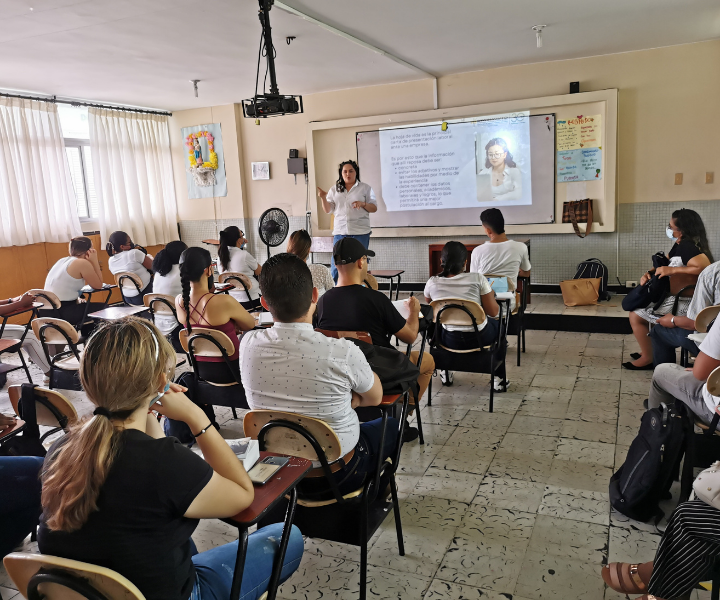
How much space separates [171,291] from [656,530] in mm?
→ 3638

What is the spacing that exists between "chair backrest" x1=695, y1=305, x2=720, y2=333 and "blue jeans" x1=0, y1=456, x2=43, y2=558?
2946 mm

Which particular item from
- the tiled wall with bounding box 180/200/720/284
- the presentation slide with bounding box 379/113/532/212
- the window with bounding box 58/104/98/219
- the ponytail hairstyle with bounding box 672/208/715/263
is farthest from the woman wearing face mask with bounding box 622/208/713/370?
the window with bounding box 58/104/98/219

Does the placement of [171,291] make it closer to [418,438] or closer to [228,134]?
[418,438]

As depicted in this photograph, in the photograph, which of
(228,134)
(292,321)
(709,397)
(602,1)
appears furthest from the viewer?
(228,134)

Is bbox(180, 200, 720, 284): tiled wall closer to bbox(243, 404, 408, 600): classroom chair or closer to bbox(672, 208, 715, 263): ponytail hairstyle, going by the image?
bbox(672, 208, 715, 263): ponytail hairstyle

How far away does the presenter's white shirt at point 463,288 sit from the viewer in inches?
137

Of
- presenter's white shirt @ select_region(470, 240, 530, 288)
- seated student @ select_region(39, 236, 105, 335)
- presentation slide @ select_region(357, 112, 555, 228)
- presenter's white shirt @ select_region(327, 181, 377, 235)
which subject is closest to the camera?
presenter's white shirt @ select_region(470, 240, 530, 288)

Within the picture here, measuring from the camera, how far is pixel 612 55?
607 centimetres

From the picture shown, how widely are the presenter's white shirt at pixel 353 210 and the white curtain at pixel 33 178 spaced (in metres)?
3.30

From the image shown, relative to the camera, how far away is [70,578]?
1.04 m

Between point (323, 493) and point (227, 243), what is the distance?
3.77 meters

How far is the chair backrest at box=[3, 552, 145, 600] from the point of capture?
1021 mm

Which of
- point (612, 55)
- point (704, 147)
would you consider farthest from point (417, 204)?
point (704, 147)

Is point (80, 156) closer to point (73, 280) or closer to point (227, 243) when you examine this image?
point (73, 280)
